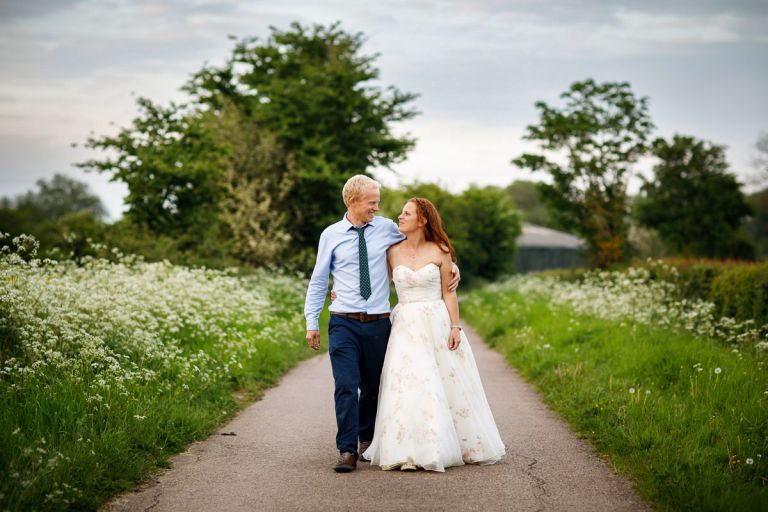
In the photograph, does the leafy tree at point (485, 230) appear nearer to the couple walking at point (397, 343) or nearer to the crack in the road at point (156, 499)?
the couple walking at point (397, 343)

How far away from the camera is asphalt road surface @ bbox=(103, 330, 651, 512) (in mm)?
5219

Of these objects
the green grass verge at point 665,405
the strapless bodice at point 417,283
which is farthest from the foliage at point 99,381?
the green grass verge at point 665,405

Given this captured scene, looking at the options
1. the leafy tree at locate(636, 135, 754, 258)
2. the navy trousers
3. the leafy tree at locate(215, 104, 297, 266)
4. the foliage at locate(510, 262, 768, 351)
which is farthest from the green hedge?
the leafy tree at locate(636, 135, 754, 258)

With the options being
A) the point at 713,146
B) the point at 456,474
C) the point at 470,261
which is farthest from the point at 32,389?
the point at 713,146

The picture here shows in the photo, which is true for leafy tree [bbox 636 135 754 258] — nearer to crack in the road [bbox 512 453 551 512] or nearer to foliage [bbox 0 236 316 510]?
foliage [bbox 0 236 316 510]

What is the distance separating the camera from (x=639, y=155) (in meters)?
42.0

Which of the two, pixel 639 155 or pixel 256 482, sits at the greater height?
pixel 639 155

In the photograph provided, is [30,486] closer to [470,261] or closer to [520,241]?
[470,261]

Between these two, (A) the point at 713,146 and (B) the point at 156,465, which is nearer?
(B) the point at 156,465

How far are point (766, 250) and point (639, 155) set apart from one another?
57027 mm

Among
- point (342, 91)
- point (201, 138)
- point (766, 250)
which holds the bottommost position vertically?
point (766, 250)

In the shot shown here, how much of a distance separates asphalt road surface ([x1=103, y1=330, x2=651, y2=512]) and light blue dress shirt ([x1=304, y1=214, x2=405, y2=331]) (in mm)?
1265

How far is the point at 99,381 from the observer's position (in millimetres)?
6879

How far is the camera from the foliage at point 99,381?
→ 209 inches
